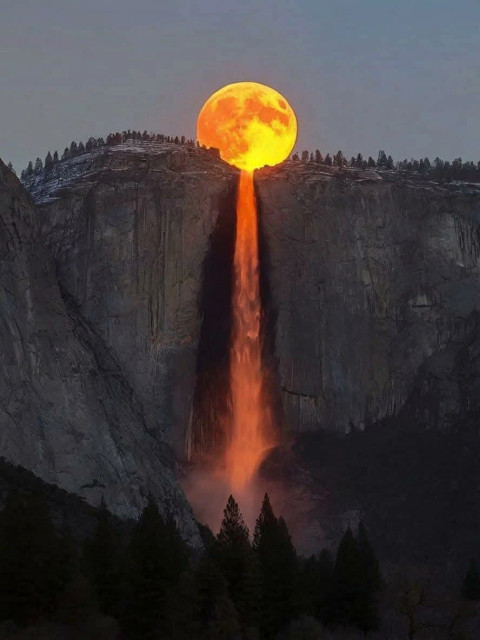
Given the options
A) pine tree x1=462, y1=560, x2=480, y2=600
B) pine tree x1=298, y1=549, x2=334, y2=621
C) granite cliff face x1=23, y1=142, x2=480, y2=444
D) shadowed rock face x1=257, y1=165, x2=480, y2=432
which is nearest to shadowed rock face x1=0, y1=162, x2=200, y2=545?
granite cliff face x1=23, y1=142, x2=480, y2=444

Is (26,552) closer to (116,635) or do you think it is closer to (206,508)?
(116,635)

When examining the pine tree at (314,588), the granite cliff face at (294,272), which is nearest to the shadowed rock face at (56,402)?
the granite cliff face at (294,272)

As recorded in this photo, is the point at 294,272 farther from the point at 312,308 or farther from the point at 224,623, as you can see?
the point at 224,623

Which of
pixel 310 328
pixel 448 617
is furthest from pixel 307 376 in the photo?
pixel 448 617

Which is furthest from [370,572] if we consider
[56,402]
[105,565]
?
[56,402]

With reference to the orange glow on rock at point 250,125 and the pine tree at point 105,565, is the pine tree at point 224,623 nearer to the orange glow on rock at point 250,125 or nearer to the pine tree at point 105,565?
the pine tree at point 105,565

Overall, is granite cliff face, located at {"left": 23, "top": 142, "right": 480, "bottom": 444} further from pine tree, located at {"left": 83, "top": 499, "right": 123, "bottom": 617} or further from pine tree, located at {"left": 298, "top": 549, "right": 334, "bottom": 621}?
pine tree, located at {"left": 83, "top": 499, "right": 123, "bottom": 617}
